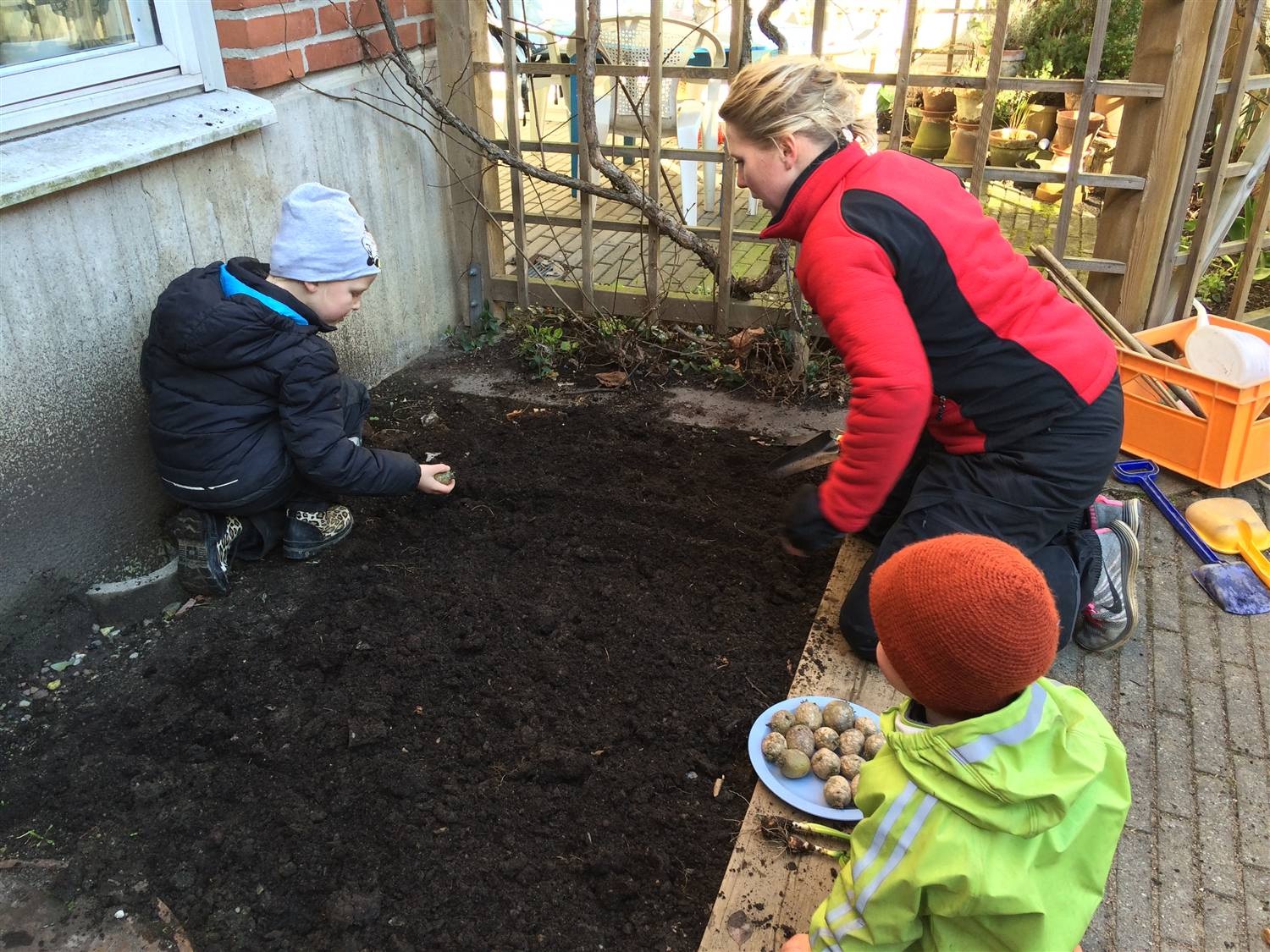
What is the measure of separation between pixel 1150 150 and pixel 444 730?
143 inches

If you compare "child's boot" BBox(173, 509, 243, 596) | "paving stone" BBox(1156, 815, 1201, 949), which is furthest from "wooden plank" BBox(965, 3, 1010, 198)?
"child's boot" BBox(173, 509, 243, 596)

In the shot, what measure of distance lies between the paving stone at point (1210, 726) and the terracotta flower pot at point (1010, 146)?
18.1 ft

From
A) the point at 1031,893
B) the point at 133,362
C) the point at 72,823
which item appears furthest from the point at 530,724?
the point at 133,362

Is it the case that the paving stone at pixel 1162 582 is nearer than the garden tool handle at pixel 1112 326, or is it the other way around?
the paving stone at pixel 1162 582

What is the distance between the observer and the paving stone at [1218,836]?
2.13 m

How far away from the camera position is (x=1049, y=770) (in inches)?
58.2

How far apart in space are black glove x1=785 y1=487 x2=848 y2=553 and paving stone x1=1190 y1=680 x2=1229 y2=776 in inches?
40.7

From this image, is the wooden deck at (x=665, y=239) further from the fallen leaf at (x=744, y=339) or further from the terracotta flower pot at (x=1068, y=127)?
the terracotta flower pot at (x=1068, y=127)

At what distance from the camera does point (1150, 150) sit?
4.06 meters

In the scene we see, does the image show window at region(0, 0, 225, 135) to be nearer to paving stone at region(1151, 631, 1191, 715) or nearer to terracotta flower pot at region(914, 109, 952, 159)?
paving stone at region(1151, 631, 1191, 715)

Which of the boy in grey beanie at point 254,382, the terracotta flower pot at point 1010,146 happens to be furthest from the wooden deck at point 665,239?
the boy in grey beanie at point 254,382

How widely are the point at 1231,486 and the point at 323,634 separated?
316 cm

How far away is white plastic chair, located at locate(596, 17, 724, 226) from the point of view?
15.5ft

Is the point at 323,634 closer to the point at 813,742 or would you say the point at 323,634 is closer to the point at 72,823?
the point at 72,823
